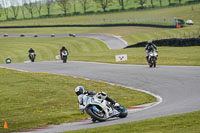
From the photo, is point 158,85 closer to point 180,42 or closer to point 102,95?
point 102,95

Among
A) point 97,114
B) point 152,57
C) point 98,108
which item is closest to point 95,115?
point 97,114

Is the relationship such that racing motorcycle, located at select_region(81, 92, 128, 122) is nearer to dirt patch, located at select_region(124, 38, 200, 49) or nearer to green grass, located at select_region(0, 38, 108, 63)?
dirt patch, located at select_region(124, 38, 200, 49)

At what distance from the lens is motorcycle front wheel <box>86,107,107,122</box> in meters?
13.9

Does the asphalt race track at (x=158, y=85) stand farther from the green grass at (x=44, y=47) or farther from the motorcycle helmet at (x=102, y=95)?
the green grass at (x=44, y=47)

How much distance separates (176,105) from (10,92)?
901cm

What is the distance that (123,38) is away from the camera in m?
78.9

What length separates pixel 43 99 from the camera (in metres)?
19.8

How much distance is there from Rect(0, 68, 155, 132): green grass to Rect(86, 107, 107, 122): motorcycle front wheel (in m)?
1.98

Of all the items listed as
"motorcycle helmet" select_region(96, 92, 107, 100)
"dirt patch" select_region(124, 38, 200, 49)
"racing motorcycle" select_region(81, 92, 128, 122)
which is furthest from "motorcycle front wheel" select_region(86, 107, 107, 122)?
"dirt patch" select_region(124, 38, 200, 49)

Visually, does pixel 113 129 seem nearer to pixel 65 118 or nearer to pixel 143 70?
pixel 65 118

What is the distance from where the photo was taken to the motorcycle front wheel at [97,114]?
45.5 feet

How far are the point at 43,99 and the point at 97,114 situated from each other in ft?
20.9

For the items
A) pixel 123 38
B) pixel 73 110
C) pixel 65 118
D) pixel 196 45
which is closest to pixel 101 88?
pixel 73 110

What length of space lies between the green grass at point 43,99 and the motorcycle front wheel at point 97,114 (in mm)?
1978
